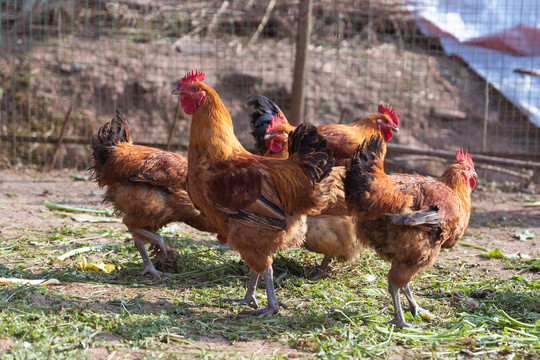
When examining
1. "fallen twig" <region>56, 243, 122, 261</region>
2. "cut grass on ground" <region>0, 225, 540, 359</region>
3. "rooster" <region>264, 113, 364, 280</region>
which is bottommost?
"cut grass on ground" <region>0, 225, 540, 359</region>

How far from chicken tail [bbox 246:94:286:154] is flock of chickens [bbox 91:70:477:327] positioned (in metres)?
1.35

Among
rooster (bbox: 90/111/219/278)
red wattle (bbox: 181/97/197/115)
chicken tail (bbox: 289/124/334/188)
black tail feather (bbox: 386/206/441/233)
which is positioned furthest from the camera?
rooster (bbox: 90/111/219/278)

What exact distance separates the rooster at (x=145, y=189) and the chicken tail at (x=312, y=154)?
1.41 metres

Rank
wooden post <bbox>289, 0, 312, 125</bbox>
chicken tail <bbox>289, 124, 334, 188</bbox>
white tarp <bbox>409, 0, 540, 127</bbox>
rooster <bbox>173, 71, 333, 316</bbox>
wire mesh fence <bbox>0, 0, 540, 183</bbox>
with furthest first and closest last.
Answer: white tarp <bbox>409, 0, 540, 127</bbox>, wire mesh fence <bbox>0, 0, 540, 183</bbox>, wooden post <bbox>289, 0, 312, 125</bbox>, chicken tail <bbox>289, 124, 334, 188</bbox>, rooster <bbox>173, 71, 333, 316</bbox>

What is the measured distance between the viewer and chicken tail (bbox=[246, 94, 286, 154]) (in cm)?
657

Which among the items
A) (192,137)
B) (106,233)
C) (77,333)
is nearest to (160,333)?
(77,333)

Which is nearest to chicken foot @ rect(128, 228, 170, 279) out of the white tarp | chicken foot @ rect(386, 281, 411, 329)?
chicken foot @ rect(386, 281, 411, 329)

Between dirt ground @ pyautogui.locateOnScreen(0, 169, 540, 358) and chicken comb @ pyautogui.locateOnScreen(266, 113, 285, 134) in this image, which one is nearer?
dirt ground @ pyautogui.locateOnScreen(0, 169, 540, 358)

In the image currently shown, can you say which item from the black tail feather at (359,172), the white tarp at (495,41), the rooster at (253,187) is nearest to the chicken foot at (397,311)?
the black tail feather at (359,172)

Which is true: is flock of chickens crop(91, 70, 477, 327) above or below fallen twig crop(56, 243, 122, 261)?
above

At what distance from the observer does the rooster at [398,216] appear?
4.07 m

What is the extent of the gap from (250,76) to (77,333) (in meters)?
8.73

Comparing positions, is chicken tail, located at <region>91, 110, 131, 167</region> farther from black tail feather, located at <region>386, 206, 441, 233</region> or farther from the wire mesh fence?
the wire mesh fence

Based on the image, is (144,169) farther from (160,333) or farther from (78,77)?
(78,77)
